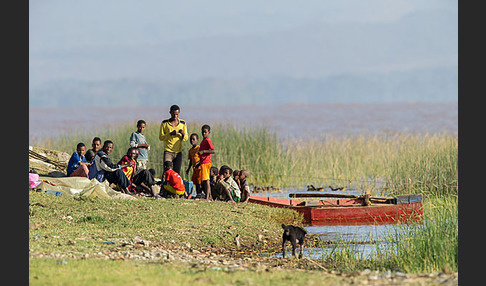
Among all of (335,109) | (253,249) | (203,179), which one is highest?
(335,109)

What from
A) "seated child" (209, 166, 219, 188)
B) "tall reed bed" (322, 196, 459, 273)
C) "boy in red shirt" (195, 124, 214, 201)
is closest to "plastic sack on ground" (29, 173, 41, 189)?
"boy in red shirt" (195, 124, 214, 201)

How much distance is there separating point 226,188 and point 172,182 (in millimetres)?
1131

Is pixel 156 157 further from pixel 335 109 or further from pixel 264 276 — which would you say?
pixel 335 109

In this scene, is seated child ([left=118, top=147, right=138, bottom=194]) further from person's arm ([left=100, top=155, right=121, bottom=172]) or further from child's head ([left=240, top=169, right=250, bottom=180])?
child's head ([left=240, top=169, right=250, bottom=180])

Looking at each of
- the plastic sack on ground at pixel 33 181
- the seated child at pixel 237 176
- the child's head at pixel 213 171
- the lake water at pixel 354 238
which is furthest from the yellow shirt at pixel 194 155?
the plastic sack on ground at pixel 33 181

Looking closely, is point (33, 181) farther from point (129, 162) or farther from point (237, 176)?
point (237, 176)

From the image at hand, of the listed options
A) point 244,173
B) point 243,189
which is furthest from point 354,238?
point 243,189

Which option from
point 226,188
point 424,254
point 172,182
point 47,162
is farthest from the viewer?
point 47,162

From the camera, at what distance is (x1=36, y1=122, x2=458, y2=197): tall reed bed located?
18.3 m

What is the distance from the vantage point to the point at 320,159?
23656mm

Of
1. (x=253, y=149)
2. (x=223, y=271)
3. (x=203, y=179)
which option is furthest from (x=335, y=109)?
(x=223, y=271)

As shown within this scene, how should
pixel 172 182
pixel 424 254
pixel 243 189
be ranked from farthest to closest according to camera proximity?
pixel 243 189, pixel 172 182, pixel 424 254

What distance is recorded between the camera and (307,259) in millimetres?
11156

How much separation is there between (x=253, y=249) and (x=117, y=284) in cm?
479
